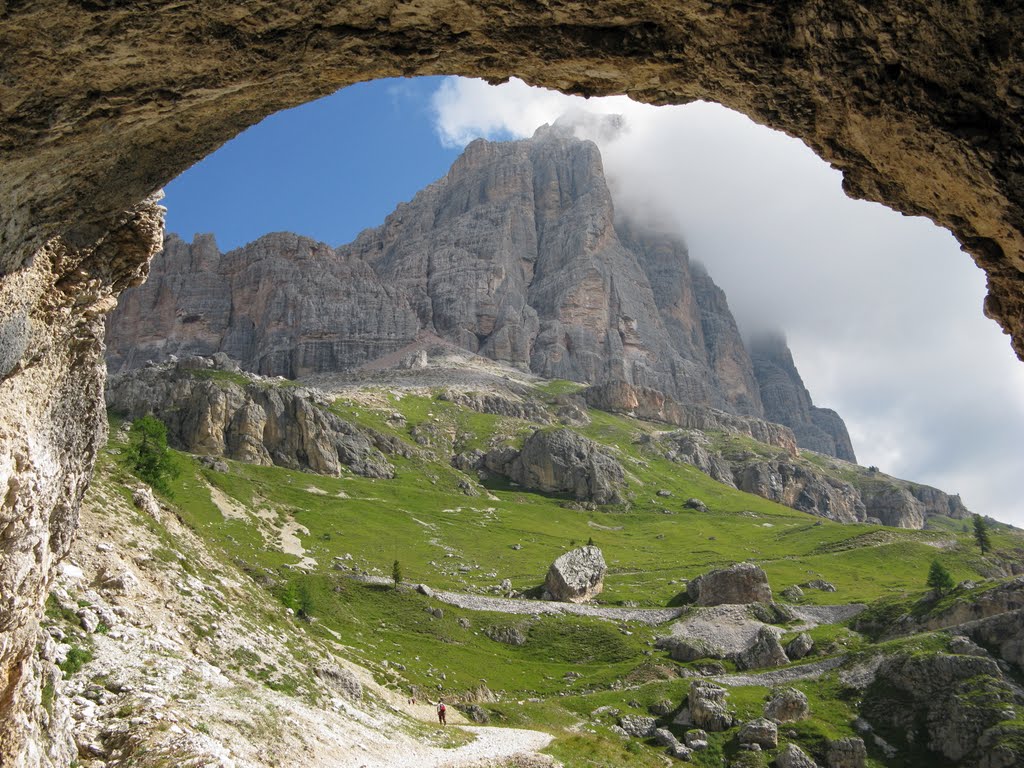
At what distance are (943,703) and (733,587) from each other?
38.8m

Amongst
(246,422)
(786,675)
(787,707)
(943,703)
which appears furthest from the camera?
A: (246,422)

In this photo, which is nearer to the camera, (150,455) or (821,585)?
(150,455)

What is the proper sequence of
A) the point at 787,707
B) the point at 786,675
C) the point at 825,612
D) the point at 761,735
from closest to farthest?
the point at 761,735 < the point at 787,707 < the point at 786,675 < the point at 825,612

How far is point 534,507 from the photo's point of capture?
16350 cm

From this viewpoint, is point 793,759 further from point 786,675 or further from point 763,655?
point 763,655

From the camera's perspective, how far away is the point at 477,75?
10.6 metres

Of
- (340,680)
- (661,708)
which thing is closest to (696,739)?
(661,708)

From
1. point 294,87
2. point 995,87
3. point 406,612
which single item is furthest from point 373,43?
point 406,612

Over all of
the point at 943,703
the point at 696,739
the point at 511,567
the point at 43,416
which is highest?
the point at 511,567

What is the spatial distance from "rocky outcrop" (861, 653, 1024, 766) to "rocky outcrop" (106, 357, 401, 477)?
115 m

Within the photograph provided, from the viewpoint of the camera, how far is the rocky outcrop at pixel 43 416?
1173 cm

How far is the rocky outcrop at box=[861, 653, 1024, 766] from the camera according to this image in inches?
1746

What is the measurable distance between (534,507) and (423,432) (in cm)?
4637

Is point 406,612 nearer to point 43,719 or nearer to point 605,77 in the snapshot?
point 43,719
